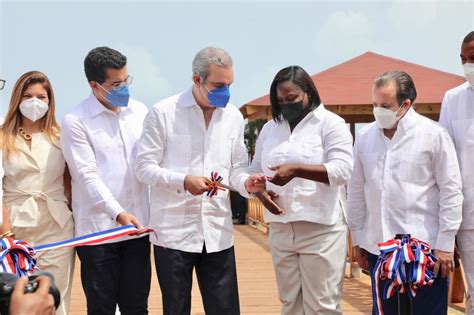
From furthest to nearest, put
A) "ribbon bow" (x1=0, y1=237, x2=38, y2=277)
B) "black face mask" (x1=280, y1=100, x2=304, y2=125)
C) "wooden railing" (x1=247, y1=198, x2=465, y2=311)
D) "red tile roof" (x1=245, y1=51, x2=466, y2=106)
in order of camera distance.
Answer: "red tile roof" (x1=245, y1=51, x2=466, y2=106) < "wooden railing" (x1=247, y1=198, x2=465, y2=311) < "black face mask" (x1=280, y1=100, x2=304, y2=125) < "ribbon bow" (x1=0, y1=237, x2=38, y2=277)

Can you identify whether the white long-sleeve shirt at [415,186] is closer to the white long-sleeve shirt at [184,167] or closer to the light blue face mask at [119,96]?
the white long-sleeve shirt at [184,167]

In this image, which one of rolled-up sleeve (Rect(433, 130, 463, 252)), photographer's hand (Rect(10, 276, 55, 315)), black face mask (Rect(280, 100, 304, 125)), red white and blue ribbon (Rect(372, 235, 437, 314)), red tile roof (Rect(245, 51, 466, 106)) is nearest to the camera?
photographer's hand (Rect(10, 276, 55, 315))

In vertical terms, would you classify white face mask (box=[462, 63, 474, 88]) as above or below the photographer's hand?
above

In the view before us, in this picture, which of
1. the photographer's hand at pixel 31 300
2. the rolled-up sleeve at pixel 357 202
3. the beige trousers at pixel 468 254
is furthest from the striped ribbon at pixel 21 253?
the beige trousers at pixel 468 254

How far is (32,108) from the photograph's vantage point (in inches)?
145

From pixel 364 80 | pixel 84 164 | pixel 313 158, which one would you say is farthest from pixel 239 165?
pixel 364 80

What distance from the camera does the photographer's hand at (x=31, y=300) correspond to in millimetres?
1632

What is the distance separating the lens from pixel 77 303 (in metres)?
6.61

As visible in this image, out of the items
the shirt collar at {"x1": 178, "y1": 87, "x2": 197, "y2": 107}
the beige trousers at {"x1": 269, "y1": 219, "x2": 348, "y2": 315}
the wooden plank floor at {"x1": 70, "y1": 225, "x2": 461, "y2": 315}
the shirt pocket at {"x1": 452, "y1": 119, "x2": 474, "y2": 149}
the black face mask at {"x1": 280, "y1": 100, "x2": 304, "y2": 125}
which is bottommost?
the wooden plank floor at {"x1": 70, "y1": 225, "x2": 461, "y2": 315}

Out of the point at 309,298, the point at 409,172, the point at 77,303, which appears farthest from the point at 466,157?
the point at 77,303

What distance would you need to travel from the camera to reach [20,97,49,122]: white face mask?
12.1 feet

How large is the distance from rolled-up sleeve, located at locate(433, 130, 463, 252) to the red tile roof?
6.82m

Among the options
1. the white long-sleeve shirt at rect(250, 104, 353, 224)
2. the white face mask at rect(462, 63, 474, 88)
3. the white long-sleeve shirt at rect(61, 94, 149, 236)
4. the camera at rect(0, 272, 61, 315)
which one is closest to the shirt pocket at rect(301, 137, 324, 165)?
the white long-sleeve shirt at rect(250, 104, 353, 224)

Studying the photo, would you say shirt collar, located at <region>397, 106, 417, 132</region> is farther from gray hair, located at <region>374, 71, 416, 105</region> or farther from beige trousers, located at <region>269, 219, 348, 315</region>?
beige trousers, located at <region>269, 219, 348, 315</region>
